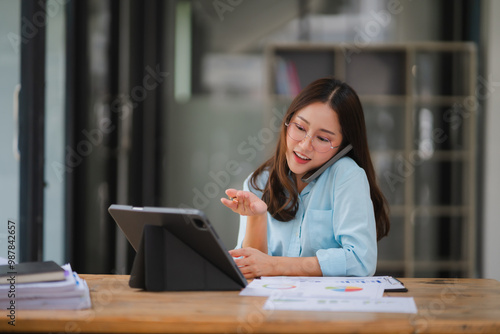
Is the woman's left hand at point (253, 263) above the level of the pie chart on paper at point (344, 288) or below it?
above

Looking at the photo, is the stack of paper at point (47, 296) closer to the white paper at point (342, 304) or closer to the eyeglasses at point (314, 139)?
the white paper at point (342, 304)

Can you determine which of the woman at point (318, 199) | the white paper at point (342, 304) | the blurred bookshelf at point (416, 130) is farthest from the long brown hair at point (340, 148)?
the blurred bookshelf at point (416, 130)

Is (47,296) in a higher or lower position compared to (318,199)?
lower

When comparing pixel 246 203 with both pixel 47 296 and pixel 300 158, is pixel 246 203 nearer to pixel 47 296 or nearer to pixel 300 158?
pixel 300 158

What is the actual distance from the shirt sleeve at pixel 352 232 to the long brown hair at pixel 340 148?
0.32 feet

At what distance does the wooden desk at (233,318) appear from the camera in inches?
39.7

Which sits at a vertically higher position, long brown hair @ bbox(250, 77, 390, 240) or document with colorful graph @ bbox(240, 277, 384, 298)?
long brown hair @ bbox(250, 77, 390, 240)

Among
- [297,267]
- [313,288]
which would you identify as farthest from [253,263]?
[313,288]

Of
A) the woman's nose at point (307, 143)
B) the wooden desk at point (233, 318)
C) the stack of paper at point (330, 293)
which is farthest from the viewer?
the woman's nose at point (307, 143)

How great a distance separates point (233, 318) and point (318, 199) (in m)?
0.79

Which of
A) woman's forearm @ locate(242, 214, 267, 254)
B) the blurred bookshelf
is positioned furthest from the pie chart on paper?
the blurred bookshelf

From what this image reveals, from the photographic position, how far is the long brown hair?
1722 mm

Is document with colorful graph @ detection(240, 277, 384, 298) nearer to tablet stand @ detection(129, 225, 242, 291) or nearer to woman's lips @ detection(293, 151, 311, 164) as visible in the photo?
tablet stand @ detection(129, 225, 242, 291)

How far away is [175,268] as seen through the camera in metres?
1.29
